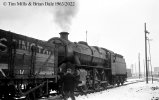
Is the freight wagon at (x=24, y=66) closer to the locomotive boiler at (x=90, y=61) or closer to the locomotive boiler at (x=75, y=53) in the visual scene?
the locomotive boiler at (x=75, y=53)

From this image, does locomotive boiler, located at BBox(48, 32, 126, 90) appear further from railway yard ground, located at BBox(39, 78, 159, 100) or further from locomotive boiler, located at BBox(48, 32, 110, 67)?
railway yard ground, located at BBox(39, 78, 159, 100)

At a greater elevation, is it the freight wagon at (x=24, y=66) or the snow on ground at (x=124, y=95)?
the freight wagon at (x=24, y=66)

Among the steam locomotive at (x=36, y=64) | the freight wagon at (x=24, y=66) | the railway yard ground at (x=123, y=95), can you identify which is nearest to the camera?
the freight wagon at (x=24, y=66)

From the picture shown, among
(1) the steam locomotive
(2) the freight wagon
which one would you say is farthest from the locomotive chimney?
(2) the freight wagon

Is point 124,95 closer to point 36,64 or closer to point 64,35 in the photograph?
point 64,35

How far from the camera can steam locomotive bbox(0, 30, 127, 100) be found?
10.7 metres

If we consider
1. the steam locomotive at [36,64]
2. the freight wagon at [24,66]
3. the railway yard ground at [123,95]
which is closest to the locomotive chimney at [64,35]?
the steam locomotive at [36,64]

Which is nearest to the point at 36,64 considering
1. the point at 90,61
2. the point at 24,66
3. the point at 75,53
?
the point at 24,66

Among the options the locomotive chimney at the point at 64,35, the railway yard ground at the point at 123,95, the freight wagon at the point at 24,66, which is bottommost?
the railway yard ground at the point at 123,95

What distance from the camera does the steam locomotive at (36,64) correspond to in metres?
10.7

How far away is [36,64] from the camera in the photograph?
42.3 ft

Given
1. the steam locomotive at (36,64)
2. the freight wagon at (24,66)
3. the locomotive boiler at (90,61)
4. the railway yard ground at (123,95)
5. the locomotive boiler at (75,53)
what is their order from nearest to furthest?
the freight wagon at (24,66) → the steam locomotive at (36,64) → the railway yard ground at (123,95) → the locomotive boiler at (75,53) → the locomotive boiler at (90,61)

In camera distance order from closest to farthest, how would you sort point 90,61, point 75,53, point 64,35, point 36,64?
point 36,64, point 75,53, point 64,35, point 90,61

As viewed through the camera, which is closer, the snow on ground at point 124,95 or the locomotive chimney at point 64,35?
the snow on ground at point 124,95
